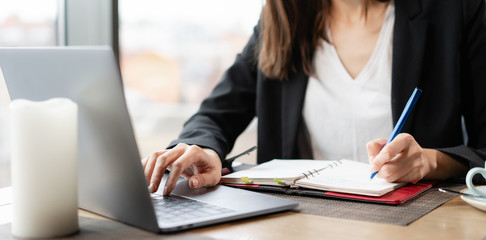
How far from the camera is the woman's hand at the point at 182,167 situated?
3.10 feet

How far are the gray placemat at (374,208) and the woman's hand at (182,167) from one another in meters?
0.15

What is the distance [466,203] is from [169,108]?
4.59 metres

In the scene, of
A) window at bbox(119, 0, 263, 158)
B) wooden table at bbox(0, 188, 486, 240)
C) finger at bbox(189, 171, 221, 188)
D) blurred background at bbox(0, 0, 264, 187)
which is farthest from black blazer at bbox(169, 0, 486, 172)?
window at bbox(119, 0, 263, 158)

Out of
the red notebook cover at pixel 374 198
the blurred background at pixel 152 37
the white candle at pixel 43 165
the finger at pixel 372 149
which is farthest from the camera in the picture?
the blurred background at pixel 152 37

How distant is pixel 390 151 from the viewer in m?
0.99

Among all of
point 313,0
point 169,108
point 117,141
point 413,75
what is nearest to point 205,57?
point 169,108

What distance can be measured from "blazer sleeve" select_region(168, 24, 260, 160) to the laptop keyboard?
0.51 meters

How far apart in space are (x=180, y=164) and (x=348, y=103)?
0.73m

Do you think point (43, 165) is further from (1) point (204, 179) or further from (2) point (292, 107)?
(2) point (292, 107)

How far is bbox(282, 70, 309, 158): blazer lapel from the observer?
1.59 m

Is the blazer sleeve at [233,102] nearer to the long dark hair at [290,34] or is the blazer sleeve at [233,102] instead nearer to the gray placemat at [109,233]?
the long dark hair at [290,34]

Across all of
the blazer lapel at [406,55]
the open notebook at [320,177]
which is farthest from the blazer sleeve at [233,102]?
the blazer lapel at [406,55]

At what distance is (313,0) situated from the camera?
5.52 feet


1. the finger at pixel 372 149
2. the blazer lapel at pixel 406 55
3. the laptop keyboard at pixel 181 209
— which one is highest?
the blazer lapel at pixel 406 55
